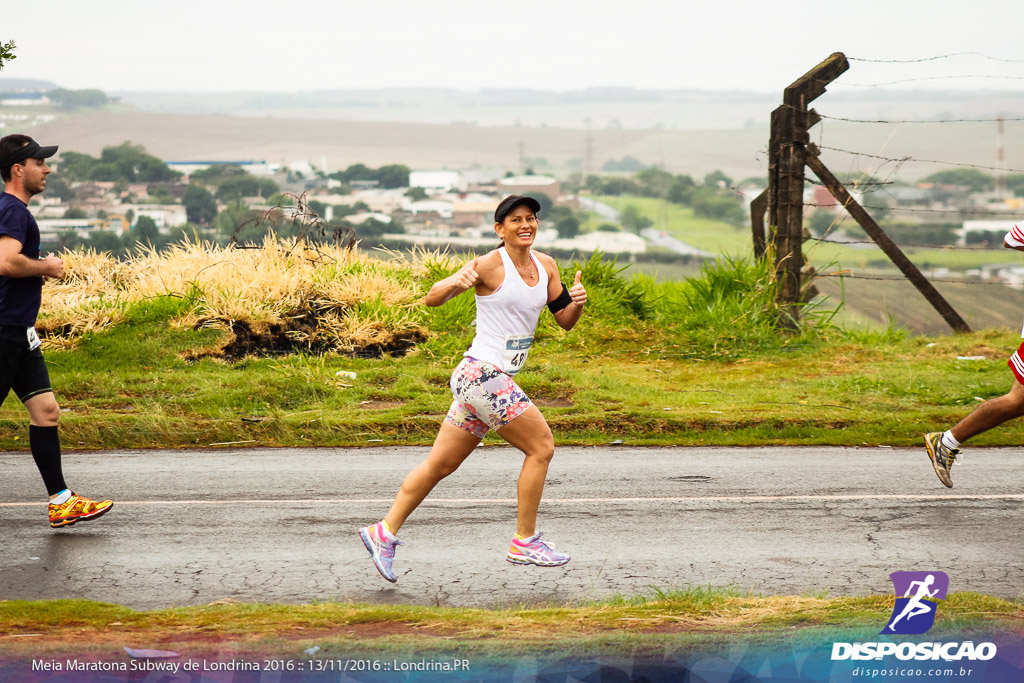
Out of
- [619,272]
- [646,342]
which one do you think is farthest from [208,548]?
[619,272]

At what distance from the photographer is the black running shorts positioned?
20.1ft

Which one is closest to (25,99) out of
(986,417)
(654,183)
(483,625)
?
(654,183)

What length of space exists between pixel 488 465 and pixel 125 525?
2.80m

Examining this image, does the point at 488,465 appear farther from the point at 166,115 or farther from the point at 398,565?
the point at 166,115

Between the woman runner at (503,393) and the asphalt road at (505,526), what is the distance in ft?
0.78

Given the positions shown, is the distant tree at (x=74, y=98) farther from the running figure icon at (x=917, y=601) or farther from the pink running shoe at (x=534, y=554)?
the running figure icon at (x=917, y=601)

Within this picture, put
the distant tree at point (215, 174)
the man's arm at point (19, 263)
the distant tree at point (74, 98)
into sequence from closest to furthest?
the man's arm at point (19, 263), the distant tree at point (215, 174), the distant tree at point (74, 98)

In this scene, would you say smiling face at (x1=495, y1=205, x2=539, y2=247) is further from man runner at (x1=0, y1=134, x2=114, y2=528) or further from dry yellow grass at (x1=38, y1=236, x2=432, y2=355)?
dry yellow grass at (x1=38, y1=236, x2=432, y2=355)

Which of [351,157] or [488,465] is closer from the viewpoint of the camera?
[488,465]

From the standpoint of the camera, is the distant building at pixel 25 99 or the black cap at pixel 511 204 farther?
the distant building at pixel 25 99

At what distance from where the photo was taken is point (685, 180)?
114m

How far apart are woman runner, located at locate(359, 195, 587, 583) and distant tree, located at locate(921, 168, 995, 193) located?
9090cm

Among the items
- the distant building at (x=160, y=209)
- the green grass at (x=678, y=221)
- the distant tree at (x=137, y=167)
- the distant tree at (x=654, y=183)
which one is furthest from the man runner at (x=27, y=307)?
the distant tree at (x=654, y=183)

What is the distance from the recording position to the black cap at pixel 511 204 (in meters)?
5.30
